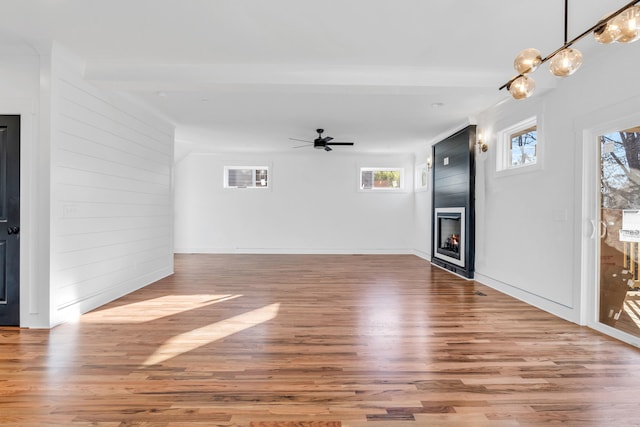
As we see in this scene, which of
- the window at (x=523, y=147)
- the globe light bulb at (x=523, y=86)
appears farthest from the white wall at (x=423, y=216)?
the globe light bulb at (x=523, y=86)

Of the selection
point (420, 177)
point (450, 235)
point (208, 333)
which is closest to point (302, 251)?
point (420, 177)

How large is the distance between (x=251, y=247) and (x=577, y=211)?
22.4 ft

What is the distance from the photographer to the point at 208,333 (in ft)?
9.95

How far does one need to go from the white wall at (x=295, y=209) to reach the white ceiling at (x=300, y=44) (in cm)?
371

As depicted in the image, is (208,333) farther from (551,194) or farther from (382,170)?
(382,170)

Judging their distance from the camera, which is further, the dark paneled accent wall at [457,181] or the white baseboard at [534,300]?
the dark paneled accent wall at [457,181]

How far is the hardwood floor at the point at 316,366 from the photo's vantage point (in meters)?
1.85

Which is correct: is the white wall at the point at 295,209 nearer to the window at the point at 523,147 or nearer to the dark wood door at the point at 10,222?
the window at the point at 523,147

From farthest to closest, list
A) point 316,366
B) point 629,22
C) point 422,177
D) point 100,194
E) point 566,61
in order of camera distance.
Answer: point 422,177
point 100,194
point 316,366
point 566,61
point 629,22

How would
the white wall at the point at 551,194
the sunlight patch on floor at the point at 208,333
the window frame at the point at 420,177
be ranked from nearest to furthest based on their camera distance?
1. the sunlight patch on floor at the point at 208,333
2. the white wall at the point at 551,194
3. the window frame at the point at 420,177

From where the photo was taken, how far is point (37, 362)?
2441 millimetres

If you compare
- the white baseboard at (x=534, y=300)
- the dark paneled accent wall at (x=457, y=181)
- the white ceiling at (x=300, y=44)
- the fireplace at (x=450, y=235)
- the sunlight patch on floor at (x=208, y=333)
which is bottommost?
the sunlight patch on floor at (x=208, y=333)

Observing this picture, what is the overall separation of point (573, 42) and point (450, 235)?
4.83 m

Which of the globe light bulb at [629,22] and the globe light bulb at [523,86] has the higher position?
the globe light bulb at [629,22]
